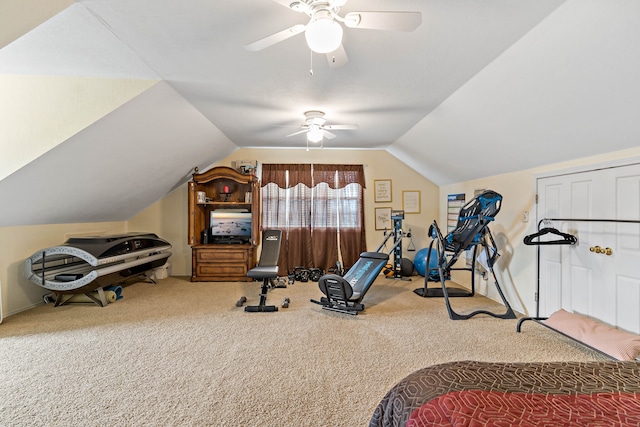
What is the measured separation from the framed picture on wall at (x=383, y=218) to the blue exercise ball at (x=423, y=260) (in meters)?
0.83

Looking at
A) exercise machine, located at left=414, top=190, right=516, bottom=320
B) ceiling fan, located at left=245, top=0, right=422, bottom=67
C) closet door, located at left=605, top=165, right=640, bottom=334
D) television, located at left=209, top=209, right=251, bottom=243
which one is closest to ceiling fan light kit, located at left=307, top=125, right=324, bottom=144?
exercise machine, located at left=414, top=190, right=516, bottom=320

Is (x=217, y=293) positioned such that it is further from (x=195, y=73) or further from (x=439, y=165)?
(x=439, y=165)

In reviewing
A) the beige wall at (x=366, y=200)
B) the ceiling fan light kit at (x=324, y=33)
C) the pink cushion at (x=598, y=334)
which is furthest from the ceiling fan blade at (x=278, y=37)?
the beige wall at (x=366, y=200)

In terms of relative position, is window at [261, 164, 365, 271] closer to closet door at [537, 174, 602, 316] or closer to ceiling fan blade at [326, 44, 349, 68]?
closet door at [537, 174, 602, 316]

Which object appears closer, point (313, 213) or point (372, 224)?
point (313, 213)

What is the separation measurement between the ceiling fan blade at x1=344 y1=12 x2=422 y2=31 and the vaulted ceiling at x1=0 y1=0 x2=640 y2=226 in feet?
1.08

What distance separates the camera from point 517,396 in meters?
1.11

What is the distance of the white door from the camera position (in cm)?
263

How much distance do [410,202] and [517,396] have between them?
17.4 ft

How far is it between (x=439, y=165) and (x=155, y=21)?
4.50 metres

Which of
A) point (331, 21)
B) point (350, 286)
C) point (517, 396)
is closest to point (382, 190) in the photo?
point (350, 286)

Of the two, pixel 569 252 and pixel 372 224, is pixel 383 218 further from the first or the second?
pixel 569 252

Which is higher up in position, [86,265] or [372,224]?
[372,224]

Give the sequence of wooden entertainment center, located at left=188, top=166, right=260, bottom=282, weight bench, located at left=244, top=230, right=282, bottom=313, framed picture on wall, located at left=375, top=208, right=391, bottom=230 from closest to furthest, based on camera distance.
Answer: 1. weight bench, located at left=244, top=230, right=282, bottom=313
2. wooden entertainment center, located at left=188, top=166, right=260, bottom=282
3. framed picture on wall, located at left=375, top=208, right=391, bottom=230
